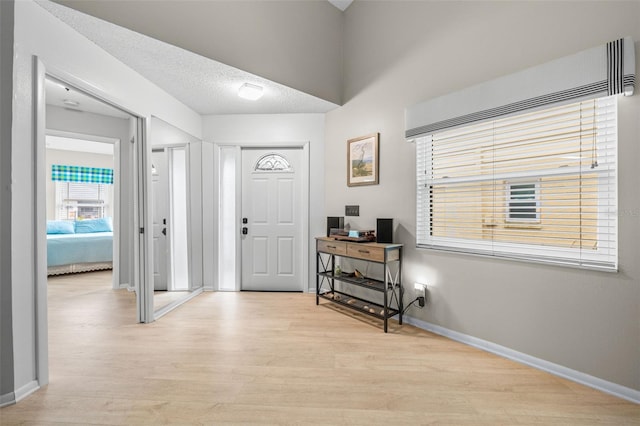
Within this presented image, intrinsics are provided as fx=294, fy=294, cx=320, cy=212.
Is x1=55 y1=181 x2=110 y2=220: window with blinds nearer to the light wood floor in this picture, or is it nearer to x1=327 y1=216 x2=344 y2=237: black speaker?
the light wood floor

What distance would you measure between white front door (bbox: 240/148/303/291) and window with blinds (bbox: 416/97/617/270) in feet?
5.88

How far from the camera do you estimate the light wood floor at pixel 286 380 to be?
1578mm

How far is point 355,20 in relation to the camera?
3.43 metres

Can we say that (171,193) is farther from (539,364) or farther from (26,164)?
(539,364)

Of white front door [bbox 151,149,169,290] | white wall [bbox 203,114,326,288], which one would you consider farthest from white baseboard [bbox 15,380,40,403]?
white wall [bbox 203,114,326,288]

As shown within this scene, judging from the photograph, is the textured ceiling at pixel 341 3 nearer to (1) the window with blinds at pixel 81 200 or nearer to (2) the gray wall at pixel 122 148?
(2) the gray wall at pixel 122 148

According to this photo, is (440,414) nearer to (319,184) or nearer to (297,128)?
(319,184)

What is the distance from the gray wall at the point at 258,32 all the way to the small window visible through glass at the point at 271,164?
1046mm

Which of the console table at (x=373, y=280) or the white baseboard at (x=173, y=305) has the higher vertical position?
the console table at (x=373, y=280)

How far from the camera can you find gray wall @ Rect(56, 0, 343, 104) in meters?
2.16

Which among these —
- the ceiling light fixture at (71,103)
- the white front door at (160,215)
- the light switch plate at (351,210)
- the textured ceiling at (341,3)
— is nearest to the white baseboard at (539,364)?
the light switch plate at (351,210)

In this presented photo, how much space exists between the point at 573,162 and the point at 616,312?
945mm

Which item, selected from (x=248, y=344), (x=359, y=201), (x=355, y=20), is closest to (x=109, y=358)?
(x=248, y=344)

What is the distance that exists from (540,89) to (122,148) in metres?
5.05
